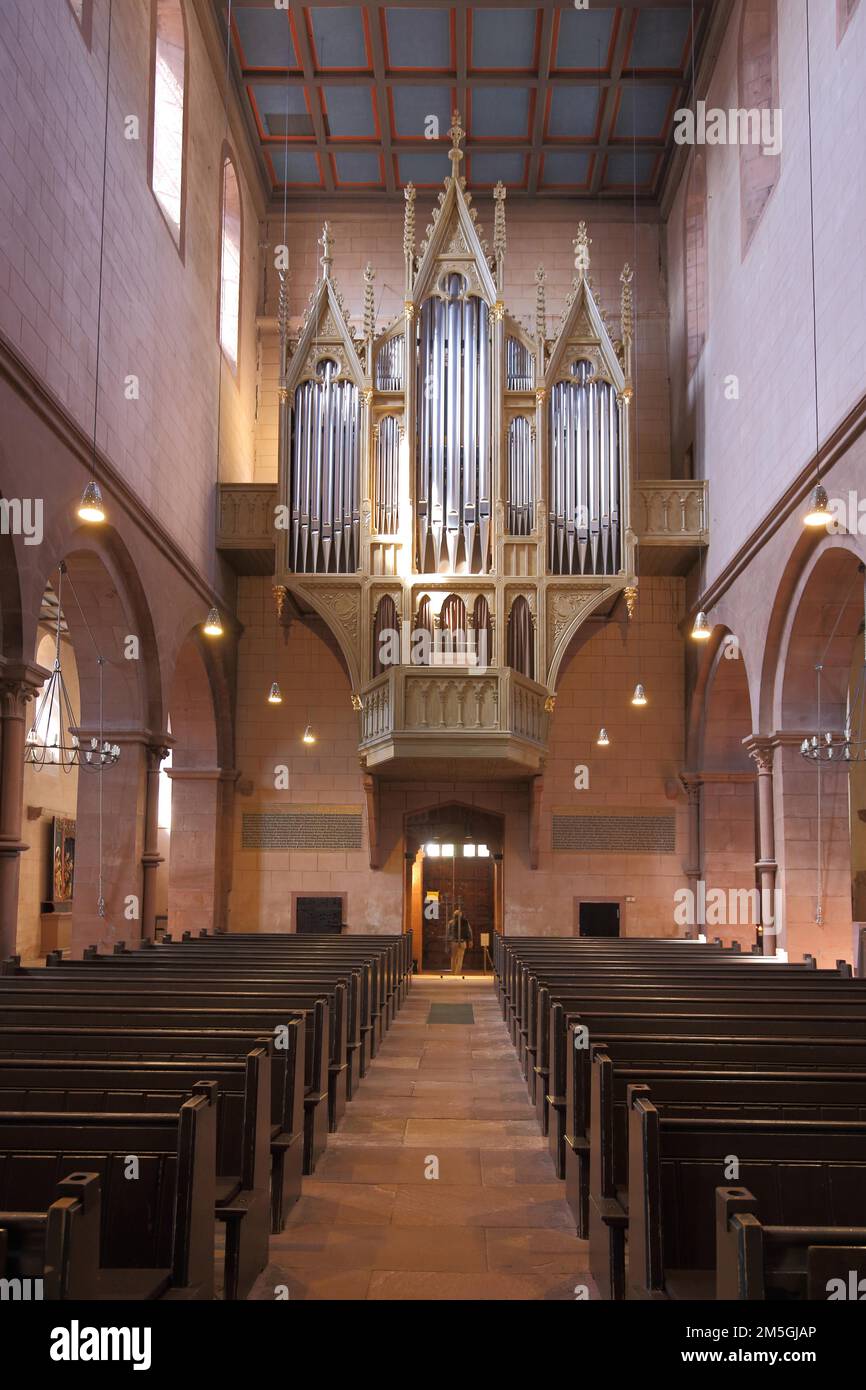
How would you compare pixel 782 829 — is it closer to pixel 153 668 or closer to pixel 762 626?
pixel 762 626

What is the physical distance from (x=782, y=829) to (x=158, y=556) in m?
7.16

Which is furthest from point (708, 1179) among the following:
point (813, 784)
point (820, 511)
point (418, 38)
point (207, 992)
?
point (418, 38)

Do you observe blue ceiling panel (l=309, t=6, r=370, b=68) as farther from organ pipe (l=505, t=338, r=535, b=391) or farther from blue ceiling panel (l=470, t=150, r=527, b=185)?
organ pipe (l=505, t=338, r=535, b=391)

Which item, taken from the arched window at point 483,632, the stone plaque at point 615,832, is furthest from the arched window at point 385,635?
the stone plaque at point 615,832

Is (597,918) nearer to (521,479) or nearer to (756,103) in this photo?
(521,479)

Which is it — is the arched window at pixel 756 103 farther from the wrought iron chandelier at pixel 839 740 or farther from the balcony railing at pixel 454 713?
the balcony railing at pixel 454 713

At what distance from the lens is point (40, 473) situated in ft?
30.0

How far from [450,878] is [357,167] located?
1144 cm

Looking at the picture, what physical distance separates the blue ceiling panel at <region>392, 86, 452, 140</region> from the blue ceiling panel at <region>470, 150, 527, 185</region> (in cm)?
99

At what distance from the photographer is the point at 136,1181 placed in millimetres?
3598

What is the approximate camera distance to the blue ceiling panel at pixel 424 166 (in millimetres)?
18234

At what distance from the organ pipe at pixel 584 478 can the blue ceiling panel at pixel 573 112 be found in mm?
4162

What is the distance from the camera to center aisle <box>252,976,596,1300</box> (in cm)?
472

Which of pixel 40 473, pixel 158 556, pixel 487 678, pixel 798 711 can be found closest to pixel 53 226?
pixel 40 473
